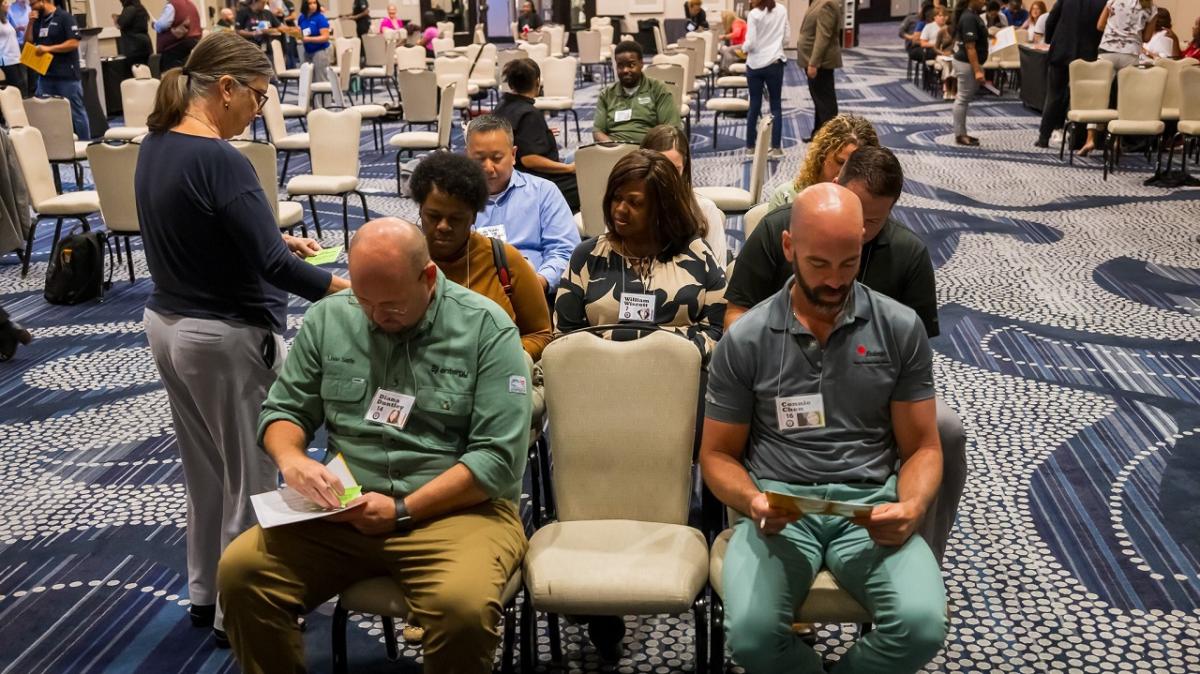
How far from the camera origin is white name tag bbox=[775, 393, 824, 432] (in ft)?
8.02

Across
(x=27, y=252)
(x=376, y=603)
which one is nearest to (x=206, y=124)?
(x=376, y=603)

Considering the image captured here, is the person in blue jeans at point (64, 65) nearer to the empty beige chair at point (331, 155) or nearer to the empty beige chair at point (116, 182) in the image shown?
the empty beige chair at point (331, 155)

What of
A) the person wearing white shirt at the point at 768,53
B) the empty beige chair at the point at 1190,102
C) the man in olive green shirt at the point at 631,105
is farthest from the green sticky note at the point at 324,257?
the empty beige chair at the point at 1190,102

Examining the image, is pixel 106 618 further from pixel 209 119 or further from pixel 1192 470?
pixel 1192 470

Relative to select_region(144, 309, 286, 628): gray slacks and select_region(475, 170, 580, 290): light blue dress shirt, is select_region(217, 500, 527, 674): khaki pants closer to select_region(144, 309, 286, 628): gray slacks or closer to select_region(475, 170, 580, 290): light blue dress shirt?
select_region(144, 309, 286, 628): gray slacks

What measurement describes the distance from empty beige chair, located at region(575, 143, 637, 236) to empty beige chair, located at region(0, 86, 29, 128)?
15.9 ft

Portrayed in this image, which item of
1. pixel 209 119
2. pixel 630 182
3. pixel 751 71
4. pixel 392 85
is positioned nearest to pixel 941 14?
pixel 751 71

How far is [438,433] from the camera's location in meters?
2.51

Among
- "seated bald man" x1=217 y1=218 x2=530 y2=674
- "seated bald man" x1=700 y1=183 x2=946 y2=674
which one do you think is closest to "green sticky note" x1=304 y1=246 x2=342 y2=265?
"seated bald man" x1=217 y1=218 x2=530 y2=674

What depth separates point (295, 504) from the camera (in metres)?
2.42

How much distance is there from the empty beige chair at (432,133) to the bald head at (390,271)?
5.26 meters

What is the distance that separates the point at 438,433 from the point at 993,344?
3658 millimetres

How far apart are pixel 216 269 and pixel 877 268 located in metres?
1.74

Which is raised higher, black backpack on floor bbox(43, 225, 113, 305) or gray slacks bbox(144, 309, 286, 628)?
gray slacks bbox(144, 309, 286, 628)
